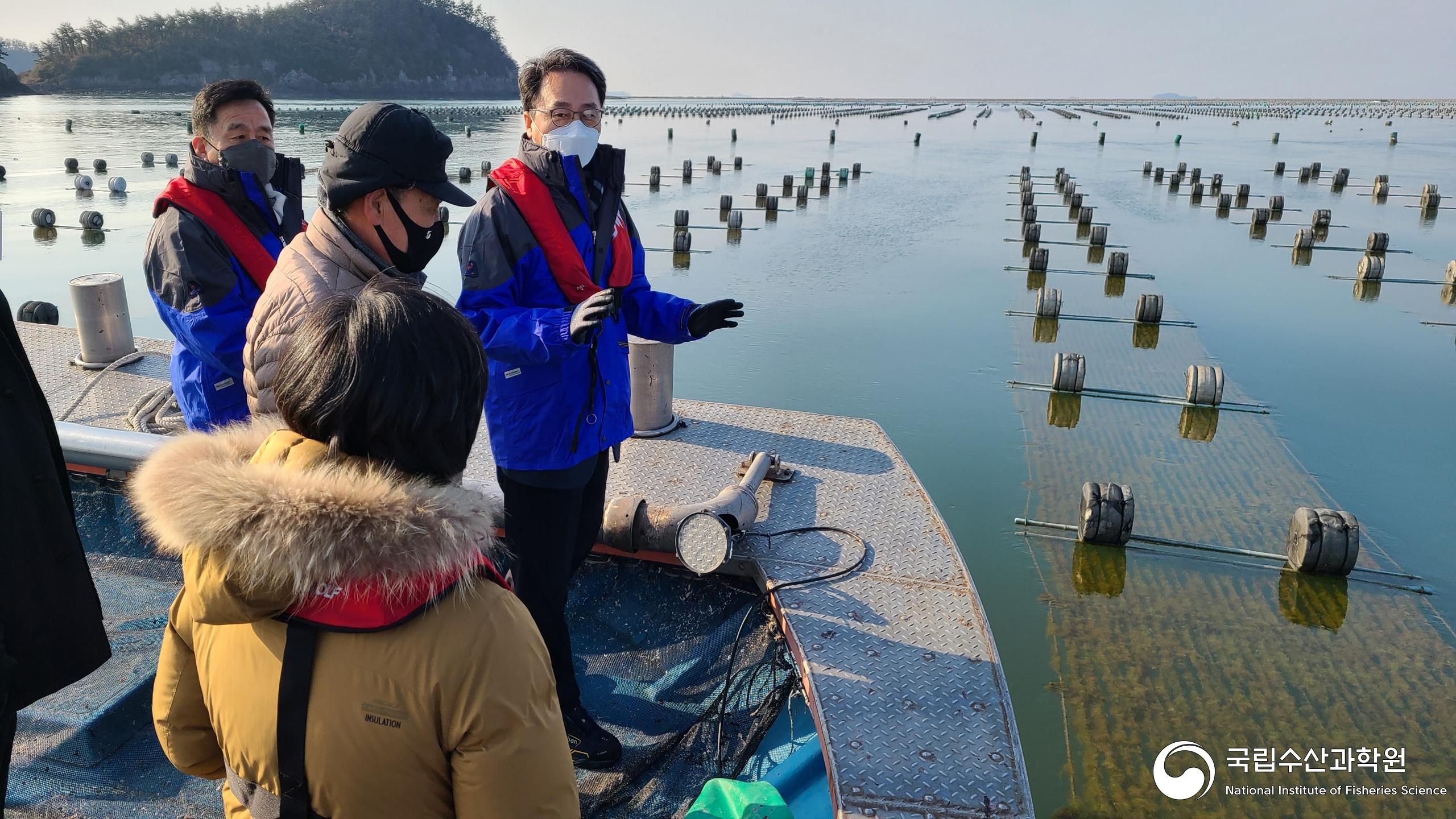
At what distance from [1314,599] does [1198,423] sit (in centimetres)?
312

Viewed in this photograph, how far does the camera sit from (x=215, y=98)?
3.09 meters

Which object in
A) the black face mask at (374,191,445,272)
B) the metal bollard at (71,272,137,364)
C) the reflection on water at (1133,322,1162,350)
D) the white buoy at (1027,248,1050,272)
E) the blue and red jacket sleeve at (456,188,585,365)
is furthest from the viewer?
the white buoy at (1027,248,1050,272)

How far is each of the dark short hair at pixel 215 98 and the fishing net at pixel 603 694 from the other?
216cm

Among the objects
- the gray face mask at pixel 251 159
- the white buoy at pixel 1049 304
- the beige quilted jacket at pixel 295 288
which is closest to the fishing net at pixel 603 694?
the beige quilted jacket at pixel 295 288

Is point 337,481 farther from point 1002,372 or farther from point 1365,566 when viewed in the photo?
point 1002,372

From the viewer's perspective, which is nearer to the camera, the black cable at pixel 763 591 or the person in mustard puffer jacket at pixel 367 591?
the person in mustard puffer jacket at pixel 367 591

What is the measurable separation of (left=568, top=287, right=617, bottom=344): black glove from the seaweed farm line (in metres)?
3.20

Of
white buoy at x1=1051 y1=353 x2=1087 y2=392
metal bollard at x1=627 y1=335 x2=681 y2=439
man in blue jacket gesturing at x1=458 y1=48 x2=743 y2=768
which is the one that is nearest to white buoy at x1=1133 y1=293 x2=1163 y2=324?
white buoy at x1=1051 y1=353 x2=1087 y2=392

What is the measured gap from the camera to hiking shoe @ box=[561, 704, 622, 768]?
3.07 m

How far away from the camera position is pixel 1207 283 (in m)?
14.8

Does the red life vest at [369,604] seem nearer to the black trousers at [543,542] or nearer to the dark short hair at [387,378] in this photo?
the dark short hair at [387,378]

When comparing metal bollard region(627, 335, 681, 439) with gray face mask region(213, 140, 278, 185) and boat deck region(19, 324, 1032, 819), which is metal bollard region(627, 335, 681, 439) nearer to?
boat deck region(19, 324, 1032, 819)

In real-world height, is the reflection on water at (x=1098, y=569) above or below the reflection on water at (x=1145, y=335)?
below

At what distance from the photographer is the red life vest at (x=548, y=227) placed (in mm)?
2768
